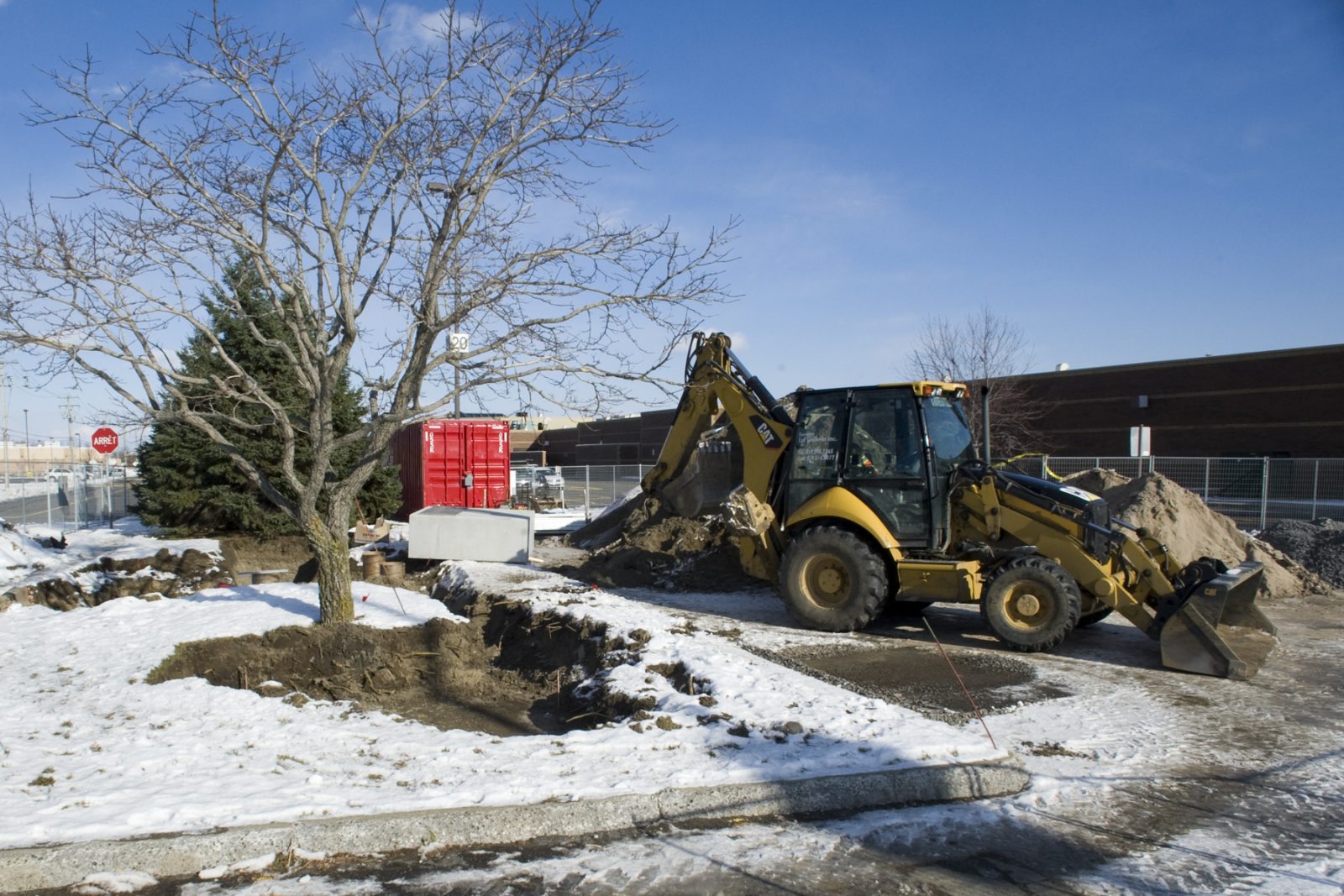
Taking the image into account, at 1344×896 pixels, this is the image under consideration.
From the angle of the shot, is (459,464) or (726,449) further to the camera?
(459,464)

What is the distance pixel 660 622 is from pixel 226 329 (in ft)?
47.0

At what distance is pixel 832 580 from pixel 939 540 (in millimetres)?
1189

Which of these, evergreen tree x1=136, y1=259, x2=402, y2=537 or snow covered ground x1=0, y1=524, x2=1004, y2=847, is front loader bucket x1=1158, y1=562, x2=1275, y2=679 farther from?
evergreen tree x1=136, y1=259, x2=402, y2=537

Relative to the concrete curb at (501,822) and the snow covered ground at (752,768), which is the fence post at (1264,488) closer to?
the snow covered ground at (752,768)

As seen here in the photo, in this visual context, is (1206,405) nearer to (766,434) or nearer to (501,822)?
(766,434)

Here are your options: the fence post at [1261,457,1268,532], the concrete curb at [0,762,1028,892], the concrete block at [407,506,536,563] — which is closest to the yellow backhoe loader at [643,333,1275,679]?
the concrete curb at [0,762,1028,892]

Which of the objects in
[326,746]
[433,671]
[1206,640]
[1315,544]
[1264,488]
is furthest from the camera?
[1264,488]

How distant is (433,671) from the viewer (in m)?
9.26

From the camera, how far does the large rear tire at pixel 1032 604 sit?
8.91 metres

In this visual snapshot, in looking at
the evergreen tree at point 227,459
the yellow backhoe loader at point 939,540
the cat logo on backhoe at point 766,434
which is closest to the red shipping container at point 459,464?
the evergreen tree at point 227,459

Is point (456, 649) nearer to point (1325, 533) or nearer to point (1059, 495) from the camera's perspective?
point (1059, 495)

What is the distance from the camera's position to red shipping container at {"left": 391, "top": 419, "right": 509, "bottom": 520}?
24.6 meters

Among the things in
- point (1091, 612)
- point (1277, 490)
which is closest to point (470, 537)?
point (1091, 612)

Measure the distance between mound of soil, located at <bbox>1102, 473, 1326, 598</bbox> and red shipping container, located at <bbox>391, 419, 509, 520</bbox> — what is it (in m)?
15.7
